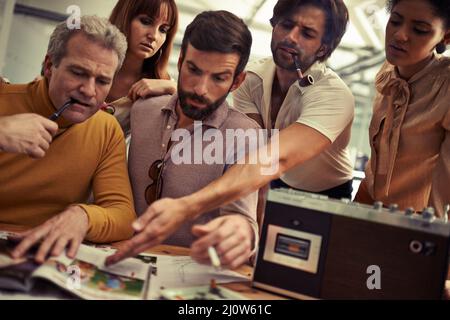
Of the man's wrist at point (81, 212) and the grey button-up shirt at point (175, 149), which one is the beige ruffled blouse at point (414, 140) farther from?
the man's wrist at point (81, 212)

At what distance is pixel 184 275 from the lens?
107 centimetres

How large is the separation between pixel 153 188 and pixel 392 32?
2.50 ft

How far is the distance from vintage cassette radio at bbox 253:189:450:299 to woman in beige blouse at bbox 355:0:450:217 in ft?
1.70

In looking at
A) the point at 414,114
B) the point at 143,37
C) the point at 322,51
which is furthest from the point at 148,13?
the point at 414,114

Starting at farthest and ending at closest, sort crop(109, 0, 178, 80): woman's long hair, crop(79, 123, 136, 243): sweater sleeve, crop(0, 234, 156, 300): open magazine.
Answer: crop(109, 0, 178, 80): woman's long hair, crop(79, 123, 136, 243): sweater sleeve, crop(0, 234, 156, 300): open magazine

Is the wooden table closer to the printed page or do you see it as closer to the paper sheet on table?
the paper sheet on table

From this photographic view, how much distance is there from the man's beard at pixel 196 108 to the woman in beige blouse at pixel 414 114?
493mm

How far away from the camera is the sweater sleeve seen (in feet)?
3.93

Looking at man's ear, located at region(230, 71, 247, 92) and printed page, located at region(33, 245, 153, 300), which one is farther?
man's ear, located at region(230, 71, 247, 92)

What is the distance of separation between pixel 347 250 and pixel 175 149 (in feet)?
1.78

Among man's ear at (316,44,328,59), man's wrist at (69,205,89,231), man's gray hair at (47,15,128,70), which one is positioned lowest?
man's wrist at (69,205,89,231)

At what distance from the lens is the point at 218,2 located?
1525mm

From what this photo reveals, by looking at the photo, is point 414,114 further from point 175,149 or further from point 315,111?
point 175,149

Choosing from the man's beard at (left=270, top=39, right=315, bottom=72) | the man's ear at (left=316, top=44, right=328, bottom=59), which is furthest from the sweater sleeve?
the man's ear at (left=316, top=44, right=328, bottom=59)
